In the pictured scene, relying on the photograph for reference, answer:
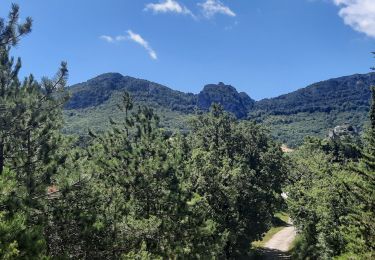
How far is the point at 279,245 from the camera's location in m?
58.1

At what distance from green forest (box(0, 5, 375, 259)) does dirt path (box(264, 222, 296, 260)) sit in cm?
807

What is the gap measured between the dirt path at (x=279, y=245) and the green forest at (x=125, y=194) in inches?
318

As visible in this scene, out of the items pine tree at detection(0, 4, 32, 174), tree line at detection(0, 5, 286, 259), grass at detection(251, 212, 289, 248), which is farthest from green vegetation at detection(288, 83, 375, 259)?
pine tree at detection(0, 4, 32, 174)

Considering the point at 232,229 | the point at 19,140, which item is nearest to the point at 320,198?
the point at 232,229

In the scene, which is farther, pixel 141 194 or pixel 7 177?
pixel 141 194

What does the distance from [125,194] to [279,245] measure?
3995cm

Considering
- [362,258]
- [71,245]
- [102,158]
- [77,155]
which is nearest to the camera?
[71,245]

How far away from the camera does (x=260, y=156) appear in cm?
5256

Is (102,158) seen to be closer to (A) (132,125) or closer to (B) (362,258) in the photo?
(A) (132,125)

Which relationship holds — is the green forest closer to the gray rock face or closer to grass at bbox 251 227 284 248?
grass at bbox 251 227 284 248

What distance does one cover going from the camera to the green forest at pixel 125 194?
1492 centimetres

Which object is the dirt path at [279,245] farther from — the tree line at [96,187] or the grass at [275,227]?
the tree line at [96,187]

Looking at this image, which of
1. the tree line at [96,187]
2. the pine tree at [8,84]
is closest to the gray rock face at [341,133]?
the tree line at [96,187]

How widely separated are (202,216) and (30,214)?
12793mm
